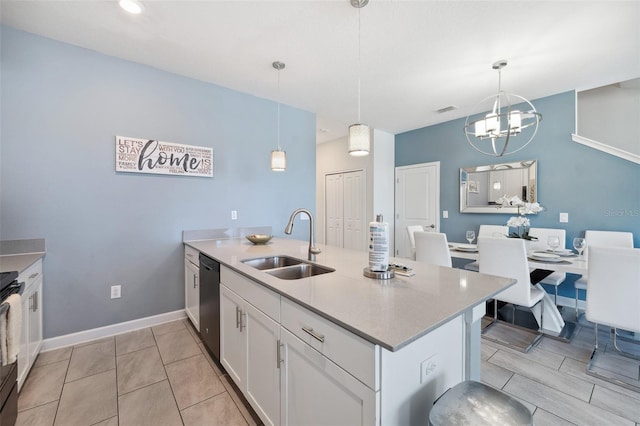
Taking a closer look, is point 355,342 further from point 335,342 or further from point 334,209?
point 334,209

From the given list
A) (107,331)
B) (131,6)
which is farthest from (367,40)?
(107,331)

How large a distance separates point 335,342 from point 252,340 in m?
0.76

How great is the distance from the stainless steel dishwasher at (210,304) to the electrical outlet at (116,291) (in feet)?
3.32

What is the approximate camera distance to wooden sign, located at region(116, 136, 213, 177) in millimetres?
2645

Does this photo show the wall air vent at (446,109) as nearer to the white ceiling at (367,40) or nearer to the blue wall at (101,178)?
the white ceiling at (367,40)

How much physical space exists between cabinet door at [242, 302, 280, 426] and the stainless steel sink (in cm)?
35

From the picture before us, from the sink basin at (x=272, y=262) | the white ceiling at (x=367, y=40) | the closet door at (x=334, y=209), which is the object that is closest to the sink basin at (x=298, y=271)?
the sink basin at (x=272, y=262)

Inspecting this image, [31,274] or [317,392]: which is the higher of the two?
[31,274]

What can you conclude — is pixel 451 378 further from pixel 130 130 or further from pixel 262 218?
pixel 130 130

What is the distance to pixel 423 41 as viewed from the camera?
2387mm

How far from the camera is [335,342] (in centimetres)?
95

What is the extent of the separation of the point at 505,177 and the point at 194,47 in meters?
4.39

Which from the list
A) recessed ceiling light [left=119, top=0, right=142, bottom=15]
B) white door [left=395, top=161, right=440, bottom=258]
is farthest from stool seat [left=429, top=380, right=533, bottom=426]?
white door [left=395, top=161, right=440, bottom=258]

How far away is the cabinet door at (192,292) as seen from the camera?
97.2 inches
